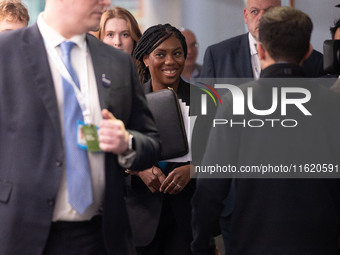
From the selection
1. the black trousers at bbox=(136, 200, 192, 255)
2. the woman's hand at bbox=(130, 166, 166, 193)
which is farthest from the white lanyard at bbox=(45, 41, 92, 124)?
the black trousers at bbox=(136, 200, 192, 255)

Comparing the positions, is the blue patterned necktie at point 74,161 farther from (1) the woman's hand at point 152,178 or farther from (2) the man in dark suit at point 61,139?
(1) the woman's hand at point 152,178

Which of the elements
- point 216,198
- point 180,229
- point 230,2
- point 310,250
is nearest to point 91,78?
point 216,198

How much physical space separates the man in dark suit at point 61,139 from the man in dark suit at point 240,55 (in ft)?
6.26

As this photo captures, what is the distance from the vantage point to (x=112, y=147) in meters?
2.15

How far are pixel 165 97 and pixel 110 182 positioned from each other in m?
1.04

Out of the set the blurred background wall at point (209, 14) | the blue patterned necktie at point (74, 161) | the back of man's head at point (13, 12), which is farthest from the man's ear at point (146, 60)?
the blurred background wall at point (209, 14)

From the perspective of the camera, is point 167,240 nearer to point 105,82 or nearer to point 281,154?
point 281,154

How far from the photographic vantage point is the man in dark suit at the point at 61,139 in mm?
2234

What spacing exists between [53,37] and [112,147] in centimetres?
51

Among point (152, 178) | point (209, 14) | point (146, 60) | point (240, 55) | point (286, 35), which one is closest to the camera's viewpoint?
point (286, 35)

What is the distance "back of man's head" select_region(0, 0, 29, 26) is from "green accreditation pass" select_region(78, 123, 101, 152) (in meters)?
1.82

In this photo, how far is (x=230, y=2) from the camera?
9.59m

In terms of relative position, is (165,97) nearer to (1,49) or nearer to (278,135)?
(278,135)

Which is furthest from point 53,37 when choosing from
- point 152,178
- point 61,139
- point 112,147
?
point 152,178
